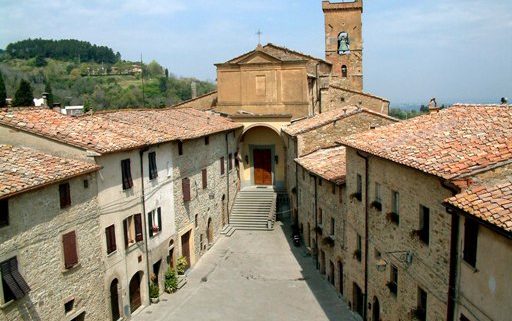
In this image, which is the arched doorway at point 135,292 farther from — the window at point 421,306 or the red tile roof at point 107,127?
the window at point 421,306

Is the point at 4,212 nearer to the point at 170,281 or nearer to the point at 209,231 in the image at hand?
the point at 170,281

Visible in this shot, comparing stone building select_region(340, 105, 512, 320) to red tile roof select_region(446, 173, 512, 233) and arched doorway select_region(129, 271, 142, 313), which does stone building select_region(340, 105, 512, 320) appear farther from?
arched doorway select_region(129, 271, 142, 313)

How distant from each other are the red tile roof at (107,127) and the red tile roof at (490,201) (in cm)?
1286

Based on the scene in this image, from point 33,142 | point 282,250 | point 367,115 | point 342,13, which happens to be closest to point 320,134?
point 367,115

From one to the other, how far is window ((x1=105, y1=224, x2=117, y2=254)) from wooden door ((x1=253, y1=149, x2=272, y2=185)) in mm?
21943

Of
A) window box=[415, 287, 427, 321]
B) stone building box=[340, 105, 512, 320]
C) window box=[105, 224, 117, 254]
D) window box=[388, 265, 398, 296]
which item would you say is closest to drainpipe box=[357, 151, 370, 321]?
Answer: stone building box=[340, 105, 512, 320]

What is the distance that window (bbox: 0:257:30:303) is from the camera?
14125mm

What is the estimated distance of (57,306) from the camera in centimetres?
1641

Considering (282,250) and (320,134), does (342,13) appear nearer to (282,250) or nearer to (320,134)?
(320,134)

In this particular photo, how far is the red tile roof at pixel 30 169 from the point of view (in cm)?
1428

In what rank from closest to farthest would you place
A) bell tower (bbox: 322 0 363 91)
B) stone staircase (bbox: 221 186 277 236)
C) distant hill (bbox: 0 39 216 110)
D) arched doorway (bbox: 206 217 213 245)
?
1. arched doorway (bbox: 206 217 213 245)
2. stone staircase (bbox: 221 186 277 236)
3. bell tower (bbox: 322 0 363 91)
4. distant hill (bbox: 0 39 216 110)

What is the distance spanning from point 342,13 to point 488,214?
1874 inches

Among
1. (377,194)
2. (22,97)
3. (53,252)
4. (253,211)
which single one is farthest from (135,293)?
(22,97)

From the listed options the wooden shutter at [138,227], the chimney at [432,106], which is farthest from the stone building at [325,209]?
the wooden shutter at [138,227]
